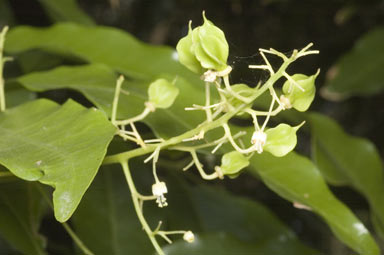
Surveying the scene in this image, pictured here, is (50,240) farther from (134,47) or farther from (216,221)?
(134,47)

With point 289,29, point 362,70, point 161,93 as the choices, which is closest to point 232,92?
point 161,93

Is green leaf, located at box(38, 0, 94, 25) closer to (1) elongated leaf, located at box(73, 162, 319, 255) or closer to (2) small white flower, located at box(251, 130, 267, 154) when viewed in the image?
(1) elongated leaf, located at box(73, 162, 319, 255)

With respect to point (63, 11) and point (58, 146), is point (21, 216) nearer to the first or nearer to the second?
point (58, 146)

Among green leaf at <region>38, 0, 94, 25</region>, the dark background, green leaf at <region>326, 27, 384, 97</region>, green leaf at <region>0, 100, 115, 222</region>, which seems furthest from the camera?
the dark background

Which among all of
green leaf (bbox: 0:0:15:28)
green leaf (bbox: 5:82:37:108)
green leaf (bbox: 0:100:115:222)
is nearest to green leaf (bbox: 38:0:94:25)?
green leaf (bbox: 0:0:15:28)

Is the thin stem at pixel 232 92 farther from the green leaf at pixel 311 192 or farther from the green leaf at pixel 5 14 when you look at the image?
the green leaf at pixel 5 14

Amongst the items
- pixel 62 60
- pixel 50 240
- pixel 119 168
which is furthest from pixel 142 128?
pixel 50 240

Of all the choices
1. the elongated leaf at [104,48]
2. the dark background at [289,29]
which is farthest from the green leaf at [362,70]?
the elongated leaf at [104,48]
